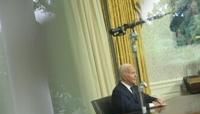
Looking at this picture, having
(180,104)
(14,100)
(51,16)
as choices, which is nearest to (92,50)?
(51,16)

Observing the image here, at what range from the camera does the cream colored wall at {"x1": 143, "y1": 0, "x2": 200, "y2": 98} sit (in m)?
5.10

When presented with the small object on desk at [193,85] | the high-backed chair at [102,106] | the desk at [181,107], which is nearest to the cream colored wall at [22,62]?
the high-backed chair at [102,106]

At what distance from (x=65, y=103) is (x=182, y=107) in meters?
1.99

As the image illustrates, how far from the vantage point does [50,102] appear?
4.24 meters

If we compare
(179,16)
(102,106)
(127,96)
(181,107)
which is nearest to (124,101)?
(127,96)

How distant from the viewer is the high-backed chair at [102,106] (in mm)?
3250

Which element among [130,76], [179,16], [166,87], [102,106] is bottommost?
[166,87]

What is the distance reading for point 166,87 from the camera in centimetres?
513

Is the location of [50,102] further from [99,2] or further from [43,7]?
[99,2]

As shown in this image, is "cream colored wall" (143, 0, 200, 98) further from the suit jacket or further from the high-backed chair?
the high-backed chair

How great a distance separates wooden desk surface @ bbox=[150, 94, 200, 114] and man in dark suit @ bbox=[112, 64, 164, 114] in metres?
0.15

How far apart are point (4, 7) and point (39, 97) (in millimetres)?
1044

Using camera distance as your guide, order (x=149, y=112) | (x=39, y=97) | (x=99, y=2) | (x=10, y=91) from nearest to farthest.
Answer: (x=149, y=112), (x=10, y=91), (x=39, y=97), (x=99, y=2)

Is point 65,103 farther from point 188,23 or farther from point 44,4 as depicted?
point 188,23
